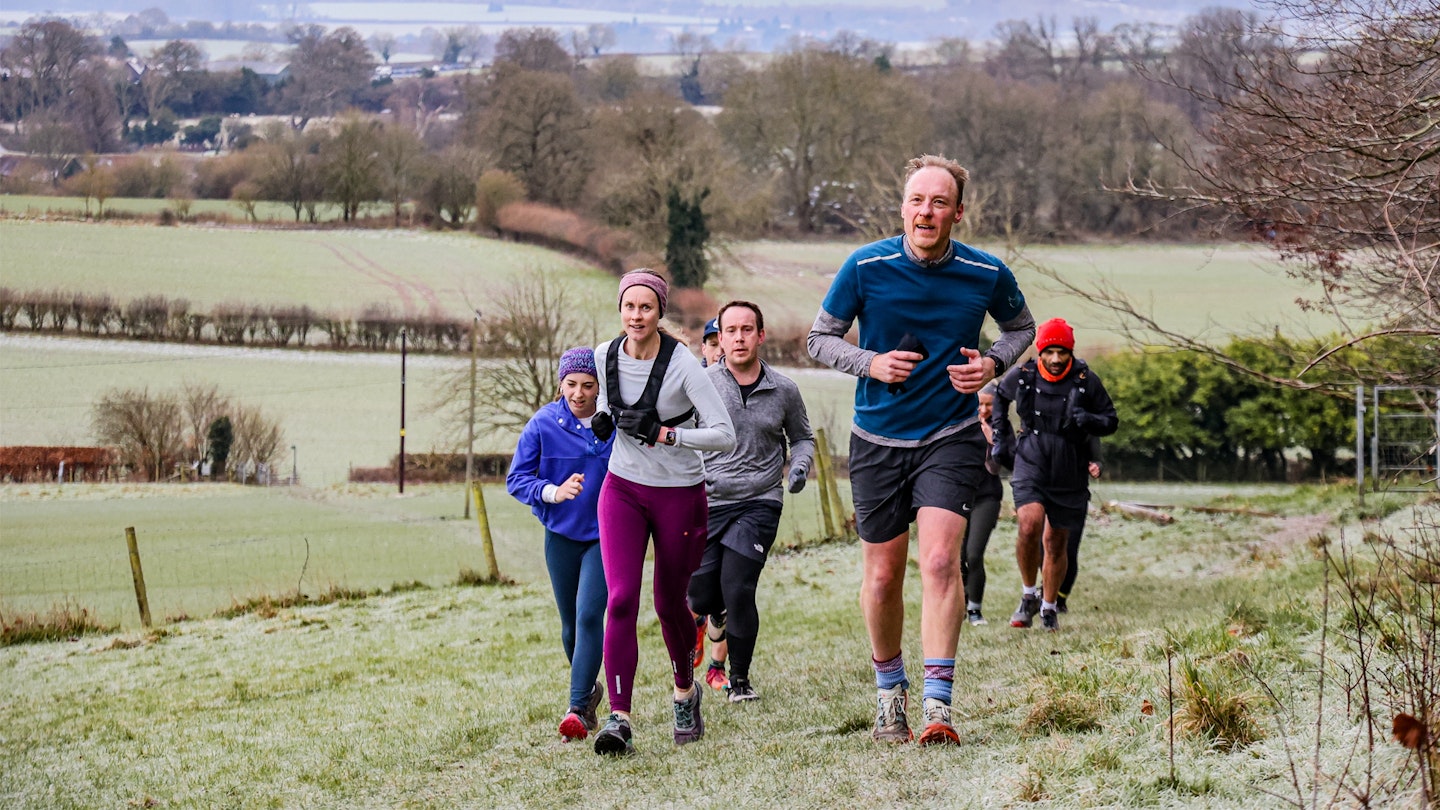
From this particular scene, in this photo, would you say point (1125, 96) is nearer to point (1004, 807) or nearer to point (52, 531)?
point (52, 531)

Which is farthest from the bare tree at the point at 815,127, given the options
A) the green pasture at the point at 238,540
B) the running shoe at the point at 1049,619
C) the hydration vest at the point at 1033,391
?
the running shoe at the point at 1049,619

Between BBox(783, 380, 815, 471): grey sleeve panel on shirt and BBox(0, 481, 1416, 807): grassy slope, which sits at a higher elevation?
BBox(783, 380, 815, 471): grey sleeve panel on shirt

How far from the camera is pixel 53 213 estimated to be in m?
46.2

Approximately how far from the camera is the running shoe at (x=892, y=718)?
5496 millimetres

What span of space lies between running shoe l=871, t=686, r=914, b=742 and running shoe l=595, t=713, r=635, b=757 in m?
1.19

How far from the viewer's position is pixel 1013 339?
5.91 meters

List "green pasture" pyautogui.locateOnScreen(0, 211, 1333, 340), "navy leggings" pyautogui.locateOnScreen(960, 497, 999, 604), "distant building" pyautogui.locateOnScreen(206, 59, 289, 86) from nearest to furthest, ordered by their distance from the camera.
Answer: "navy leggings" pyautogui.locateOnScreen(960, 497, 999, 604) < "green pasture" pyautogui.locateOnScreen(0, 211, 1333, 340) < "distant building" pyautogui.locateOnScreen(206, 59, 289, 86)

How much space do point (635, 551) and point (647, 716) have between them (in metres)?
A: 1.65

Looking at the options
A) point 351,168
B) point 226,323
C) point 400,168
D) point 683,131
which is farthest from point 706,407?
point 683,131

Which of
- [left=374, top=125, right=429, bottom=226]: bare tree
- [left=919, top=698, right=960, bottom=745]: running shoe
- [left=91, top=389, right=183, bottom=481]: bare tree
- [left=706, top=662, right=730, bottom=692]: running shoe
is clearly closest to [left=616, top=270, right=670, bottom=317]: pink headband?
[left=919, top=698, right=960, bottom=745]: running shoe

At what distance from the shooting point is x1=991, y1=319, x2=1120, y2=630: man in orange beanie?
952 cm

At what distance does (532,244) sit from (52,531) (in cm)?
2284

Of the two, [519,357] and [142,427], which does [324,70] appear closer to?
[519,357]

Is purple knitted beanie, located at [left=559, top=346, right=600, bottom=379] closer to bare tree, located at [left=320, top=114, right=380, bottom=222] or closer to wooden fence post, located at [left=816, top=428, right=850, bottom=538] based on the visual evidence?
wooden fence post, located at [left=816, top=428, right=850, bottom=538]
